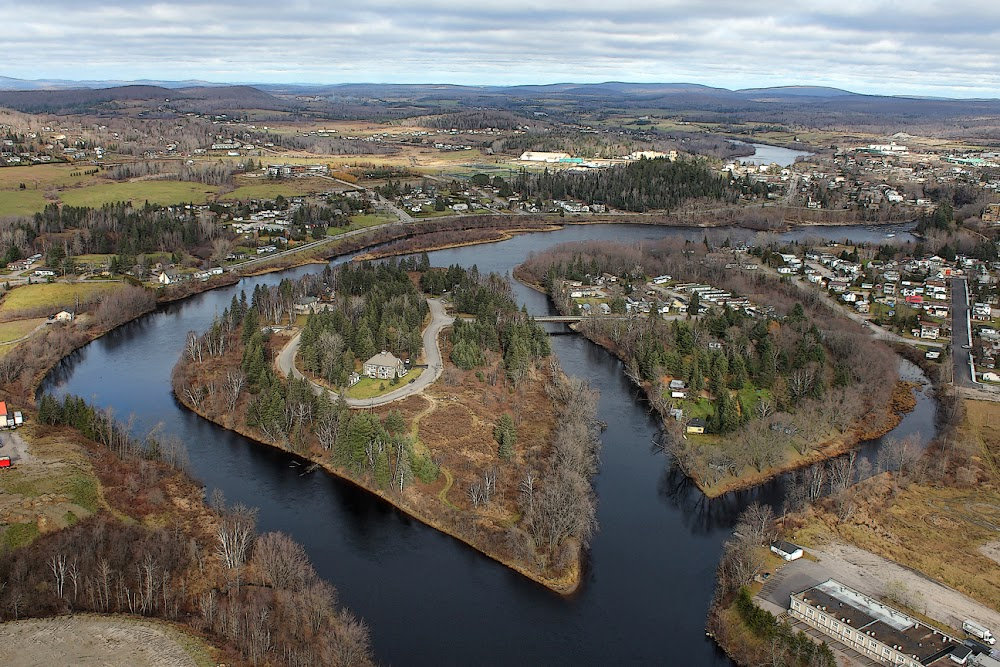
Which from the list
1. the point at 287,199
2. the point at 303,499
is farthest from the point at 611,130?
the point at 303,499

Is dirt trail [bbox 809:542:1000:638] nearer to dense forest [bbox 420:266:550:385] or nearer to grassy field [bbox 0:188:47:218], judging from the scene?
dense forest [bbox 420:266:550:385]

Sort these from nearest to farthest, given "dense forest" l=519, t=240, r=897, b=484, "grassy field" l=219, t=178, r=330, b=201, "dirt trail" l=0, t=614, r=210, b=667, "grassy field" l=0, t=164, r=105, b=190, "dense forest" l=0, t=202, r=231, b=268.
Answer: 1. "dirt trail" l=0, t=614, r=210, b=667
2. "dense forest" l=519, t=240, r=897, b=484
3. "dense forest" l=0, t=202, r=231, b=268
4. "grassy field" l=0, t=164, r=105, b=190
5. "grassy field" l=219, t=178, r=330, b=201

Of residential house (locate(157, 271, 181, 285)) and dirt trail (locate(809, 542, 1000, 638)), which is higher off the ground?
residential house (locate(157, 271, 181, 285))

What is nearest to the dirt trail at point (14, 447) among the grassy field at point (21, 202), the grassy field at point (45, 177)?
the grassy field at point (21, 202)

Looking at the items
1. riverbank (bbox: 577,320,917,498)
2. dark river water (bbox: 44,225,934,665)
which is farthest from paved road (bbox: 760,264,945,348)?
dark river water (bbox: 44,225,934,665)

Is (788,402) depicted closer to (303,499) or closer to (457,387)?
(457,387)

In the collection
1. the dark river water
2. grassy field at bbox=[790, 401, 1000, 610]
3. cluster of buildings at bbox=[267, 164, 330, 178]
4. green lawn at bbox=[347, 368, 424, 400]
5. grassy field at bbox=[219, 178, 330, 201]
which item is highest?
cluster of buildings at bbox=[267, 164, 330, 178]

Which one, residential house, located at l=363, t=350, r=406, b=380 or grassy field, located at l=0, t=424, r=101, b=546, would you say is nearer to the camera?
grassy field, located at l=0, t=424, r=101, b=546
